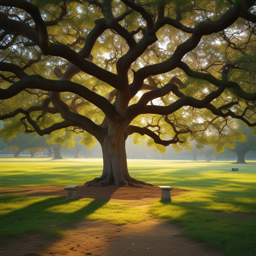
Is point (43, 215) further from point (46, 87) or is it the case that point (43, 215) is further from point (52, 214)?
point (46, 87)

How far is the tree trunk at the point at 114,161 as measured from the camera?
13578 mm

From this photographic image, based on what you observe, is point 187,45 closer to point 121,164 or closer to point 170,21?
point 170,21

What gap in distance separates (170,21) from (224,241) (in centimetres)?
808

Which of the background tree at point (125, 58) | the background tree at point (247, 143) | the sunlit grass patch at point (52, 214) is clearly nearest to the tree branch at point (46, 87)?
the background tree at point (125, 58)

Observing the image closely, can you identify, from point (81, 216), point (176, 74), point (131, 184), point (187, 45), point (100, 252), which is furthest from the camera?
point (176, 74)

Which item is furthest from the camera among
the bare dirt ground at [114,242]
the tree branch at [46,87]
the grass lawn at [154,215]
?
the tree branch at [46,87]

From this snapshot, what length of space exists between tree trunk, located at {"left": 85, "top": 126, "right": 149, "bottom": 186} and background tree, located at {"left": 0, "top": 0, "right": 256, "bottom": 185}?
58 millimetres

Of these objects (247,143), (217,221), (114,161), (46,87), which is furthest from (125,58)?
(247,143)

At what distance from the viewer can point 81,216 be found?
7000mm

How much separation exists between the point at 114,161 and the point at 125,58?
6.12m

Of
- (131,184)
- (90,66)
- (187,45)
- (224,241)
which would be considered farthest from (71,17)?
(224,241)

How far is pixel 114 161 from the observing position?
543 inches

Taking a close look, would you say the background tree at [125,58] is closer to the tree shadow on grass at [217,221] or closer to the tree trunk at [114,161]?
the tree trunk at [114,161]

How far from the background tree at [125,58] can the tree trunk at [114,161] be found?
58mm
